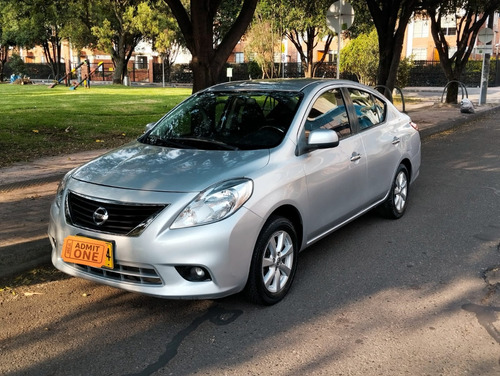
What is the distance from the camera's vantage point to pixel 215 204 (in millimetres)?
3504

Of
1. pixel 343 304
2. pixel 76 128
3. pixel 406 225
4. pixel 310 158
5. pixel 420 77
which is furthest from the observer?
pixel 420 77

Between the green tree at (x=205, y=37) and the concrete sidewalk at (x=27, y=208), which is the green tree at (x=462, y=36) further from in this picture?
the concrete sidewalk at (x=27, y=208)

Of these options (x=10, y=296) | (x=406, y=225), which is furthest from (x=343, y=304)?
(x=10, y=296)

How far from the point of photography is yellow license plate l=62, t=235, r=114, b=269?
3.50 m

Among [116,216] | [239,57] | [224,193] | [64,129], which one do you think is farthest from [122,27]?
[224,193]

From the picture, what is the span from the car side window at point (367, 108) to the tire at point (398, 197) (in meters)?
0.69

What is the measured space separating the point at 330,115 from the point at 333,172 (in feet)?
2.17

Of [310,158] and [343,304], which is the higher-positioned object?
[310,158]

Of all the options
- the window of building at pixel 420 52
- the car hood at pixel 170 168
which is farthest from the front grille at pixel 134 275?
the window of building at pixel 420 52

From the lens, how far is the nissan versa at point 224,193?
3.45 meters

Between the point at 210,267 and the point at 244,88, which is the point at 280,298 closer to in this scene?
the point at 210,267

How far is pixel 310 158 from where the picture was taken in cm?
432

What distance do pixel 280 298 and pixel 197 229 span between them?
3.33ft

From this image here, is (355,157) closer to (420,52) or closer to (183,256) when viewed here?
(183,256)
